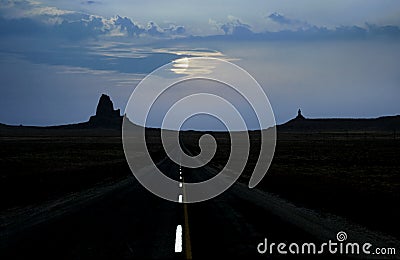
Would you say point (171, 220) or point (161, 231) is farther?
point (171, 220)

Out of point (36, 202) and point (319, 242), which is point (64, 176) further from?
point (319, 242)

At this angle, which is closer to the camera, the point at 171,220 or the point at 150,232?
the point at 150,232

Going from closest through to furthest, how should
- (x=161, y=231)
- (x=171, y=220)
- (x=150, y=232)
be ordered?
(x=150, y=232) → (x=161, y=231) → (x=171, y=220)

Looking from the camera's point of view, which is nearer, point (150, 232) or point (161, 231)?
point (150, 232)

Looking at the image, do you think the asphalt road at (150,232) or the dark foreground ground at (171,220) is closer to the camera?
the asphalt road at (150,232)

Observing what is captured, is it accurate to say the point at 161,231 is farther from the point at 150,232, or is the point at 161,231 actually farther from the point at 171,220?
the point at 171,220

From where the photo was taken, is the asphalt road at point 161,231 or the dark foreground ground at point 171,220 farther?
the dark foreground ground at point 171,220

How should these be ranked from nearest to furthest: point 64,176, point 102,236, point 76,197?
1. point 102,236
2. point 76,197
3. point 64,176

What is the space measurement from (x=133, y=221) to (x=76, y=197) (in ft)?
27.3

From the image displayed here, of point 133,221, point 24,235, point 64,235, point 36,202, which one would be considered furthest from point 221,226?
point 36,202

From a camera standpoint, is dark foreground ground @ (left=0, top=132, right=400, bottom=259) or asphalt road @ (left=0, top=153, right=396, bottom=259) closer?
asphalt road @ (left=0, top=153, right=396, bottom=259)

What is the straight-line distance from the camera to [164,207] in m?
18.6

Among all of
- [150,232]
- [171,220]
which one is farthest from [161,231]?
[171,220]

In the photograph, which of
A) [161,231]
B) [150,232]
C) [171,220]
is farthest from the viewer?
[171,220]
